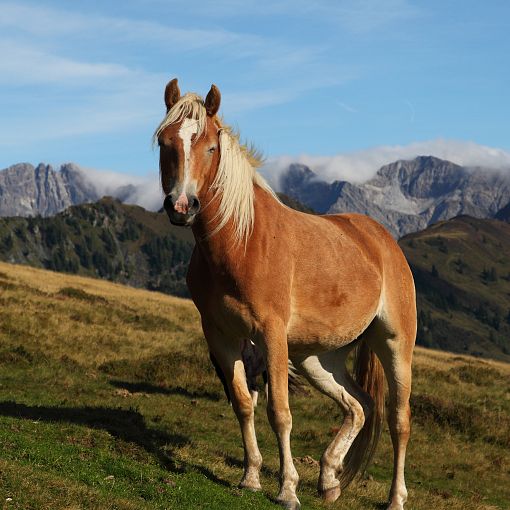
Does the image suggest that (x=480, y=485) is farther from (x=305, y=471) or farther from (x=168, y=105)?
(x=168, y=105)

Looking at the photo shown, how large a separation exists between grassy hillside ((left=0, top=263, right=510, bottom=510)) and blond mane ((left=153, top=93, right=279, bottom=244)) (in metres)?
3.63

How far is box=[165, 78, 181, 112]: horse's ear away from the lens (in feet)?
32.8

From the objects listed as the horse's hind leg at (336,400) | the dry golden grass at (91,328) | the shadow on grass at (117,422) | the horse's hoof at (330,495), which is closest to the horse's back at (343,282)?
the horse's hind leg at (336,400)

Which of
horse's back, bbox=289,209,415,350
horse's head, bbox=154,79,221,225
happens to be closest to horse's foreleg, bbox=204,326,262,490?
horse's back, bbox=289,209,415,350

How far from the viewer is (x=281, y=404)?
388 inches

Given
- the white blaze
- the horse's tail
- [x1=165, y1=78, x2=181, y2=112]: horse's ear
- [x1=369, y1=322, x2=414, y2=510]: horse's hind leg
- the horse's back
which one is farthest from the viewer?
the horse's tail

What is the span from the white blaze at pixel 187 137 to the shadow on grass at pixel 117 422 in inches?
191

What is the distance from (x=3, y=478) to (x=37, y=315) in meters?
22.0

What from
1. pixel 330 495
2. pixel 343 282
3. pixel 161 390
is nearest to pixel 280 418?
pixel 343 282

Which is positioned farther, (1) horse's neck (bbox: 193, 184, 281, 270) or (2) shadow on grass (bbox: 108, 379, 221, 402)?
(2) shadow on grass (bbox: 108, 379, 221, 402)

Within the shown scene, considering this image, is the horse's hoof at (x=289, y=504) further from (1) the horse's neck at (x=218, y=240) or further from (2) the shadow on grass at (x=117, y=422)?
(1) the horse's neck at (x=218, y=240)

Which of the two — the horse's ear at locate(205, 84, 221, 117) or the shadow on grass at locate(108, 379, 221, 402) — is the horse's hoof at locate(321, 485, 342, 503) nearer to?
the horse's ear at locate(205, 84, 221, 117)

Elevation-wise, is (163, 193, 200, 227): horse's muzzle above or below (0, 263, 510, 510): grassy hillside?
above

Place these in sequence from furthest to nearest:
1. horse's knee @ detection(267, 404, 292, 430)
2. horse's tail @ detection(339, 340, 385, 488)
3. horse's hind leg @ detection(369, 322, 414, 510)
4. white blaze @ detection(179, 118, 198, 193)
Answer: horse's tail @ detection(339, 340, 385, 488), horse's hind leg @ detection(369, 322, 414, 510), horse's knee @ detection(267, 404, 292, 430), white blaze @ detection(179, 118, 198, 193)
